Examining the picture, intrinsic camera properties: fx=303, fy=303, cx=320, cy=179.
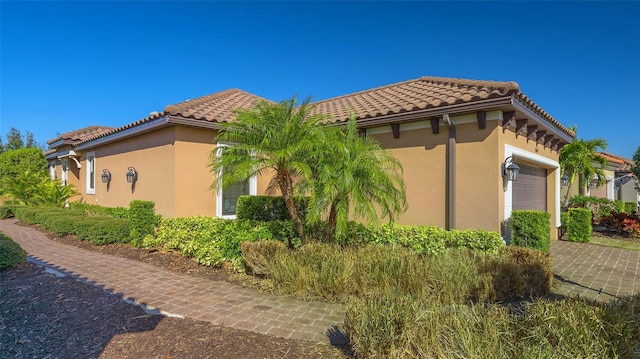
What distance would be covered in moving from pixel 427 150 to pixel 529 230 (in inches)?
119

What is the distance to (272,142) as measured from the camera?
6004 millimetres

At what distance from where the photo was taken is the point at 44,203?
14898 millimetres

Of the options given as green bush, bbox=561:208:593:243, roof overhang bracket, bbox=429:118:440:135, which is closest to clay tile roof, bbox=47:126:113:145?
roof overhang bracket, bbox=429:118:440:135

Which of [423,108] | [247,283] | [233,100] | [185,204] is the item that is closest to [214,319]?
[247,283]

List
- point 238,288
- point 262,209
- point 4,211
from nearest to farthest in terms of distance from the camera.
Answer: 1. point 238,288
2. point 262,209
3. point 4,211

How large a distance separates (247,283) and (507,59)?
11226 mm

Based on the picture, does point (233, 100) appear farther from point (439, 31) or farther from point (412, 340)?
point (412, 340)

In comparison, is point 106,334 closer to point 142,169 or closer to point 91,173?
point 142,169

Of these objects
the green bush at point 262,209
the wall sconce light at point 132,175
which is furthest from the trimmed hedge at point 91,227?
the green bush at point 262,209

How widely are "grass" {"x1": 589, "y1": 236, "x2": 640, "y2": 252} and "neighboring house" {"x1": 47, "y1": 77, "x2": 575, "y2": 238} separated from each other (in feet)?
4.64

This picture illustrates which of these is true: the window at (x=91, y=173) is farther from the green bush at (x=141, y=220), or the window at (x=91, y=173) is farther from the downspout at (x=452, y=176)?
the downspout at (x=452, y=176)

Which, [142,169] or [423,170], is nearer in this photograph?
[423,170]

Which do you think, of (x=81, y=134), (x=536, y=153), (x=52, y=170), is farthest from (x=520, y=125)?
(x=52, y=170)

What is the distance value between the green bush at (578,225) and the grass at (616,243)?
18.8 inches
